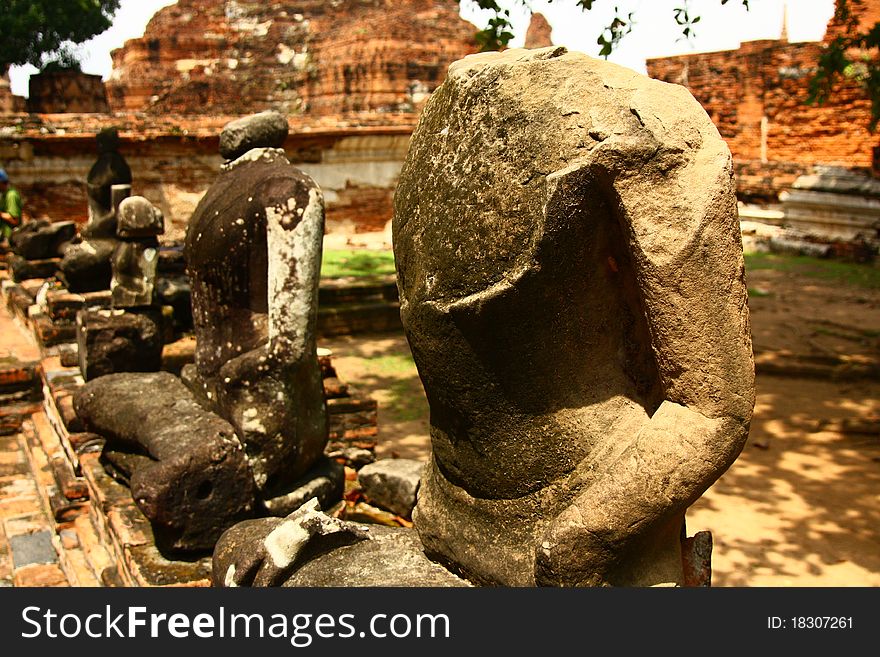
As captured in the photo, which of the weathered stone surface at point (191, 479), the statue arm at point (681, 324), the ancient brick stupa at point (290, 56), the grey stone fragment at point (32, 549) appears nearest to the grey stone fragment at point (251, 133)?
the weathered stone surface at point (191, 479)

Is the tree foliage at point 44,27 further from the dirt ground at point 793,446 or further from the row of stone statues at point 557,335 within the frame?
the row of stone statues at point 557,335

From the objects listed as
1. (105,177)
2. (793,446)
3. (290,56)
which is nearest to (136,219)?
(105,177)

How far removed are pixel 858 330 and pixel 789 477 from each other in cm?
377

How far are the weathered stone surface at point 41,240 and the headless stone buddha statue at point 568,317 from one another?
7.27 meters

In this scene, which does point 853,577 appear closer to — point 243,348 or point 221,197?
point 243,348

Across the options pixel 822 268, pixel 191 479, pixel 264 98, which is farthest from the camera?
pixel 264 98

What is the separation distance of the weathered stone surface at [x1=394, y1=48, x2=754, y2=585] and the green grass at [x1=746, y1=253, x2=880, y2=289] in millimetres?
9770

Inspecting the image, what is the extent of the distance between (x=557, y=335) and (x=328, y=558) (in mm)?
718

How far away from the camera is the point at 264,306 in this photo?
10.8 ft

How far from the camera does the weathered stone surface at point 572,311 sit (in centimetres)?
152

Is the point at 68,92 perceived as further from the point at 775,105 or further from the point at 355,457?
the point at 355,457

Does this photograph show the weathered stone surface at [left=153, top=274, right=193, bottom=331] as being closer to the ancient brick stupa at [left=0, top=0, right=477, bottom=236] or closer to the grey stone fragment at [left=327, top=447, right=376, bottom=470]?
the grey stone fragment at [left=327, top=447, right=376, bottom=470]

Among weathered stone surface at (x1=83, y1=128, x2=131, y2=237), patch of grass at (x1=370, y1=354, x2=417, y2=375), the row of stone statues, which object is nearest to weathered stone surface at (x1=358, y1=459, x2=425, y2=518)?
the row of stone statues

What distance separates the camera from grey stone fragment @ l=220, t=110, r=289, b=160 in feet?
11.2
